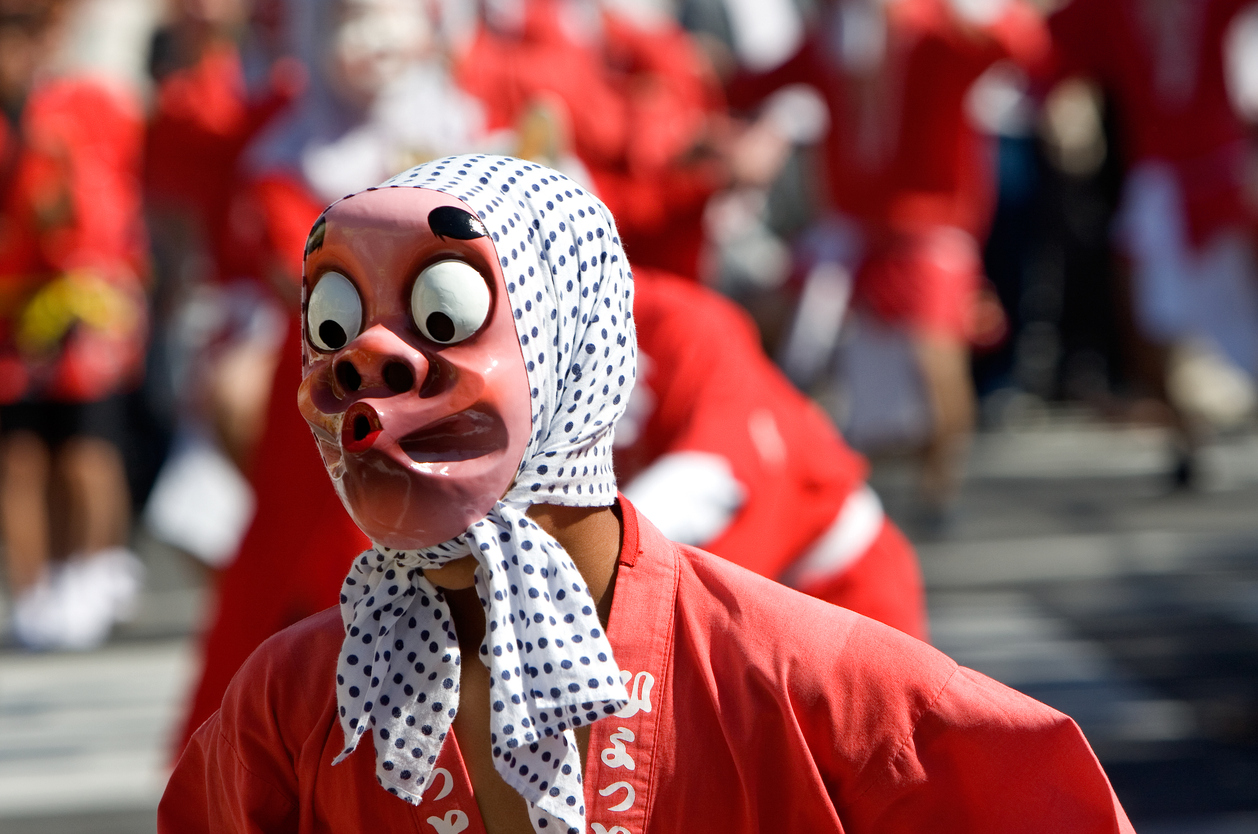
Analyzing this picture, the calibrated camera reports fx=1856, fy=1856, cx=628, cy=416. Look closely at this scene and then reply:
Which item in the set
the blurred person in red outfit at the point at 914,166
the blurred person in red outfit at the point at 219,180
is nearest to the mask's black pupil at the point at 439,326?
the blurred person in red outfit at the point at 219,180

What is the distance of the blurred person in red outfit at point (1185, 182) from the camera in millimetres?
5602

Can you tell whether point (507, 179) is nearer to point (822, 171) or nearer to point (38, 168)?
point (38, 168)

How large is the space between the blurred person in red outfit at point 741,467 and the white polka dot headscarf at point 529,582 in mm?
750

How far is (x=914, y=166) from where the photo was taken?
20.3 feet

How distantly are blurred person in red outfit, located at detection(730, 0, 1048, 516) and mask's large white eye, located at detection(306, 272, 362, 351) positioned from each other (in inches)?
186

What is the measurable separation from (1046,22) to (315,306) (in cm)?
516

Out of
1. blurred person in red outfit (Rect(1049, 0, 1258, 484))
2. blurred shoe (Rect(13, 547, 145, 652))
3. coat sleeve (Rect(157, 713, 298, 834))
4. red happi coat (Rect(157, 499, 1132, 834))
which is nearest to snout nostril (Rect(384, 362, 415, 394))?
red happi coat (Rect(157, 499, 1132, 834))

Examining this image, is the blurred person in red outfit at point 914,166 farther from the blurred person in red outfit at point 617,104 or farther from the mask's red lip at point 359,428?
the mask's red lip at point 359,428

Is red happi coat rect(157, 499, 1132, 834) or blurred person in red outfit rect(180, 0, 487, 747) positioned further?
blurred person in red outfit rect(180, 0, 487, 747)

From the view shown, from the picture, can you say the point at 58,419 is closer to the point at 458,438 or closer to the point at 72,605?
the point at 72,605

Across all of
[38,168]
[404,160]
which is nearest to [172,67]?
[38,168]

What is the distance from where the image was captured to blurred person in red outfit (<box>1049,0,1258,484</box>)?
18.4 feet

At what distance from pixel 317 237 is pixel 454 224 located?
12 centimetres

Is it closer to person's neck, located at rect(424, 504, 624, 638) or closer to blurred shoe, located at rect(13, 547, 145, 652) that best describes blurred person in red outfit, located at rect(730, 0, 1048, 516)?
blurred shoe, located at rect(13, 547, 145, 652)
